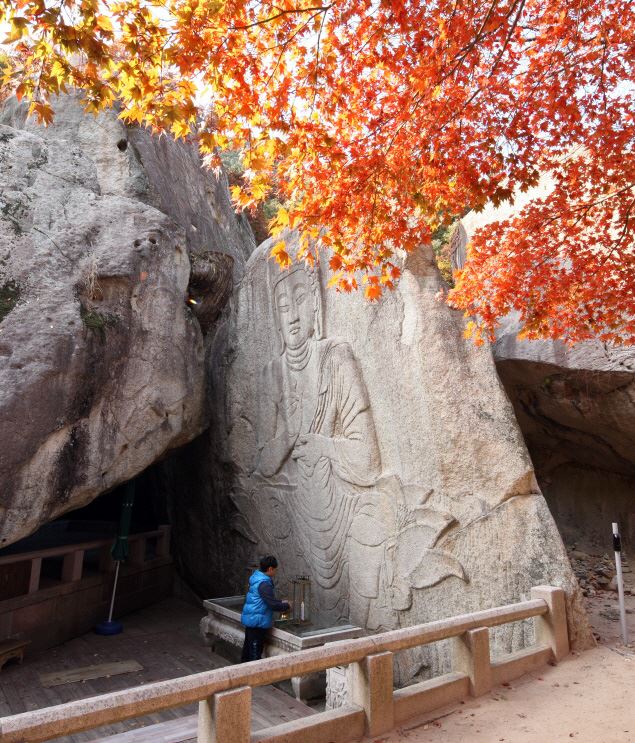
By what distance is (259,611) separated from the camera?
6289mm

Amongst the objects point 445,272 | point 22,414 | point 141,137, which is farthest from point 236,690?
point 445,272

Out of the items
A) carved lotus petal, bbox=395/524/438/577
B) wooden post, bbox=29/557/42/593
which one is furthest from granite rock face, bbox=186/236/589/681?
wooden post, bbox=29/557/42/593

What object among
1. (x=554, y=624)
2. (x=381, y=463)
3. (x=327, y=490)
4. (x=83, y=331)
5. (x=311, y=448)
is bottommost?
(x=554, y=624)

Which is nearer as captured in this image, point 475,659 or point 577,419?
point 475,659

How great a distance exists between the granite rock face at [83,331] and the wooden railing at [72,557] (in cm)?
131

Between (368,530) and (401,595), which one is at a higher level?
(368,530)

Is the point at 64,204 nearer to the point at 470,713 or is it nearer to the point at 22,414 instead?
the point at 22,414

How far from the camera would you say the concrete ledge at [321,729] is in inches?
140

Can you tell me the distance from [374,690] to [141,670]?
13.9 feet

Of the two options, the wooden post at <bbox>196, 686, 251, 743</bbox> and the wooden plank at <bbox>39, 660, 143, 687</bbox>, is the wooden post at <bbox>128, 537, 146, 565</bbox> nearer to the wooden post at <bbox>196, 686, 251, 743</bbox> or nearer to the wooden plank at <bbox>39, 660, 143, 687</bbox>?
the wooden plank at <bbox>39, 660, 143, 687</bbox>

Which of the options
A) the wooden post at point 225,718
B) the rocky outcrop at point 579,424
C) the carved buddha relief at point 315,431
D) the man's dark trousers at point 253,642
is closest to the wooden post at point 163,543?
the carved buddha relief at point 315,431

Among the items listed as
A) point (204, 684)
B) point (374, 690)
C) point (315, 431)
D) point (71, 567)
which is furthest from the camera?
point (71, 567)

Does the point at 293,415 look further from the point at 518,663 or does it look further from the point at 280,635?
the point at 518,663

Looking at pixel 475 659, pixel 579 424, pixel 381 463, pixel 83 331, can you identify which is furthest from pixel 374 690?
pixel 579 424
